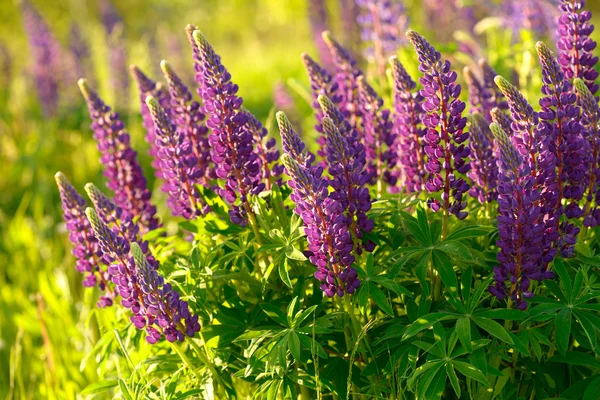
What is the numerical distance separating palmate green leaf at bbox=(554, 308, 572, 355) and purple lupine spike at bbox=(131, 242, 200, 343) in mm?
1167

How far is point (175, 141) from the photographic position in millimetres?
2600

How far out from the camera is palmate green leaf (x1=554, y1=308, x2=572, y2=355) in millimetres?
2035

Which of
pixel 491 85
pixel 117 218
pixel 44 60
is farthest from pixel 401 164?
pixel 44 60

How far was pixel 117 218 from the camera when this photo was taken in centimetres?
271

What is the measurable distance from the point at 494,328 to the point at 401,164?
1.01 m

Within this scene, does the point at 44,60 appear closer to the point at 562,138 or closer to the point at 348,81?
the point at 348,81

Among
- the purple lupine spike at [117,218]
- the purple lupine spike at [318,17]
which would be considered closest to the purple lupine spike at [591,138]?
the purple lupine spike at [117,218]

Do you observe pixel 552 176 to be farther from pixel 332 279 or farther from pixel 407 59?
pixel 407 59

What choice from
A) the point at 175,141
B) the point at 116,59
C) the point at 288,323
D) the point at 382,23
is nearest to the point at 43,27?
the point at 116,59

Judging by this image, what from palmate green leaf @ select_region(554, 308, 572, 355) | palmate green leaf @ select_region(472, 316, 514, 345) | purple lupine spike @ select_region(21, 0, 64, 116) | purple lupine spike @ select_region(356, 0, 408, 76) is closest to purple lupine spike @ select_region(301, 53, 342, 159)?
palmate green leaf @ select_region(472, 316, 514, 345)

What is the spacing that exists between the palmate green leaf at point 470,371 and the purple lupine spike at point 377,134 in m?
1.02

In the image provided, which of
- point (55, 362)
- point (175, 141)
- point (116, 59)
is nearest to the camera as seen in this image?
point (175, 141)

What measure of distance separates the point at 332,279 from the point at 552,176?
0.78 metres

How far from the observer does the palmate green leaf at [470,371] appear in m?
2.03
